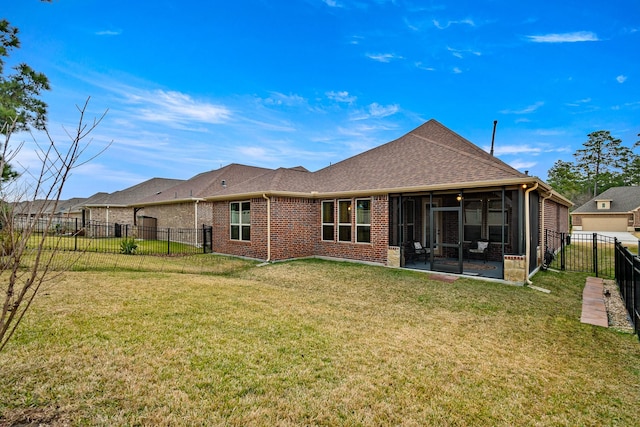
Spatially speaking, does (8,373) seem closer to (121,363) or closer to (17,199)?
(121,363)

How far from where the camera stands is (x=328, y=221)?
42.2 ft

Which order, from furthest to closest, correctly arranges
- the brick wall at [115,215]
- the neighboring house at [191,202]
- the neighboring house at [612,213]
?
the neighboring house at [612,213]
the brick wall at [115,215]
the neighboring house at [191,202]

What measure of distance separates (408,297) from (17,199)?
7.01m

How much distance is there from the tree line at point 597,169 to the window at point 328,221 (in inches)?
2044

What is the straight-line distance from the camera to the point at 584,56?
1585 centimetres

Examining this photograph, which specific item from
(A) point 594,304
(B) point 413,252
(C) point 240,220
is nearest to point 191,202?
(C) point 240,220

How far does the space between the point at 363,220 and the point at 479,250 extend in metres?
5.18

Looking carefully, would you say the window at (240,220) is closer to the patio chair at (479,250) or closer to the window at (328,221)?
the window at (328,221)

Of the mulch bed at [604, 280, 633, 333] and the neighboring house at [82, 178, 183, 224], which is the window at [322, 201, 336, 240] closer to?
the mulch bed at [604, 280, 633, 333]

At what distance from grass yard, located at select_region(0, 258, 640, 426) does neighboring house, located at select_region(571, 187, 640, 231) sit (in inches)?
1495

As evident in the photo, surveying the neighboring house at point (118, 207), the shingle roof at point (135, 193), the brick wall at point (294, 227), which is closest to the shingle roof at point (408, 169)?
the brick wall at point (294, 227)

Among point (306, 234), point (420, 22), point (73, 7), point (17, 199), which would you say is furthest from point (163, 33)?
point (17, 199)

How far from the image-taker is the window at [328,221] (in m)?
12.7

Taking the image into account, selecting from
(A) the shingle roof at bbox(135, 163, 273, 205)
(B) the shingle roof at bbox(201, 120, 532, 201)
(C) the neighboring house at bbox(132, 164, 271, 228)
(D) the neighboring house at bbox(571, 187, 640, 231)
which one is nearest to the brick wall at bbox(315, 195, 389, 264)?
(B) the shingle roof at bbox(201, 120, 532, 201)
